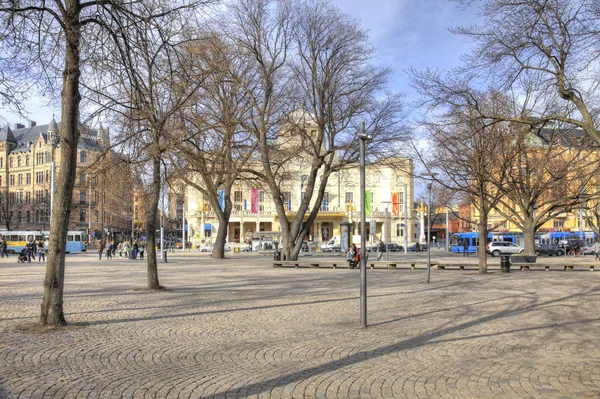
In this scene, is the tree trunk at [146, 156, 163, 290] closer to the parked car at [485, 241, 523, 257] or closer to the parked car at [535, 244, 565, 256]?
the parked car at [485, 241, 523, 257]

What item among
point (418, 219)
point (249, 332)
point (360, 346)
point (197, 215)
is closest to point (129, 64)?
point (249, 332)

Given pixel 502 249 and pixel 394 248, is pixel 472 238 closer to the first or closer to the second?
pixel 502 249

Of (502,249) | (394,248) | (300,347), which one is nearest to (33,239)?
(394,248)

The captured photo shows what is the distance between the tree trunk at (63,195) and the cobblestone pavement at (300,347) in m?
0.60

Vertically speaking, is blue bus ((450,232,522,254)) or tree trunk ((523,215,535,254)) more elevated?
tree trunk ((523,215,535,254))

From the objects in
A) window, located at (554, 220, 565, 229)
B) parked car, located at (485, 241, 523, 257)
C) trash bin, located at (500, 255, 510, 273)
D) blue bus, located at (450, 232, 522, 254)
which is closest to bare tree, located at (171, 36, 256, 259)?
trash bin, located at (500, 255, 510, 273)

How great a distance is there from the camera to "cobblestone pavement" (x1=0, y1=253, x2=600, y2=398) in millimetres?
6230

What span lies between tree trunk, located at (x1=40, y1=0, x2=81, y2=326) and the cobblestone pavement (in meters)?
0.60

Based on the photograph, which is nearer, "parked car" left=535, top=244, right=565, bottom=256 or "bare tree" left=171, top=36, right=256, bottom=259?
"bare tree" left=171, top=36, right=256, bottom=259

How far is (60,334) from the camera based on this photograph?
9195 mm

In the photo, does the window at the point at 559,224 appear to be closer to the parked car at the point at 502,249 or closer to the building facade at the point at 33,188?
the parked car at the point at 502,249

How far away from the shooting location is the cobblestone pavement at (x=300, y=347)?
20.4ft

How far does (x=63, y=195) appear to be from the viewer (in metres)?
9.86

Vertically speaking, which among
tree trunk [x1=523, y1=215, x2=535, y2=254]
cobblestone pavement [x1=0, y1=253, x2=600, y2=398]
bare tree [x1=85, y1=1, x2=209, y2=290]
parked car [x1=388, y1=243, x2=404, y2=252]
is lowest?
parked car [x1=388, y1=243, x2=404, y2=252]
